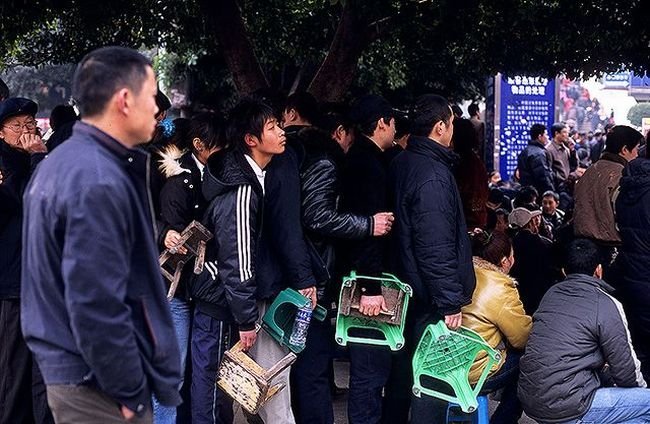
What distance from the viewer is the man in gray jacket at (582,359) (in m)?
4.52

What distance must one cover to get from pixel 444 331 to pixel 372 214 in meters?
0.72

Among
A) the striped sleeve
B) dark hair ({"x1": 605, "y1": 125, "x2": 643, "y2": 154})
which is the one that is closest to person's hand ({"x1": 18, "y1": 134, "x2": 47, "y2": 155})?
the striped sleeve

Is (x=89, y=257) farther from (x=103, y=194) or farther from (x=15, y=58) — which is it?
(x=15, y=58)

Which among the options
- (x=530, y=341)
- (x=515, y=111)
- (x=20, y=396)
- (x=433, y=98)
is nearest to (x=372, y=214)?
(x=433, y=98)

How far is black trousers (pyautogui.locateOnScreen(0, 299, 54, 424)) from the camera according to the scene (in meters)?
4.75

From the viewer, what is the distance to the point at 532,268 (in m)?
5.90

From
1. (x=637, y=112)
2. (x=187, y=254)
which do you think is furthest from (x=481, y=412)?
(x=637, y=112)

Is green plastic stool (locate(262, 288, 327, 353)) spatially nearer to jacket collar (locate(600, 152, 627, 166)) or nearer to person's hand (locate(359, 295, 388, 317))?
person's hand (locate(359, 295, 388, 317))

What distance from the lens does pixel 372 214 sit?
4988mm

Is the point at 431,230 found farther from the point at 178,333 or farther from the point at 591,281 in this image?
the point at 178,333

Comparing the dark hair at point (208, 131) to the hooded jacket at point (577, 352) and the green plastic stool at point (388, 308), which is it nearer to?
the green plastic stool at point (388, 308)

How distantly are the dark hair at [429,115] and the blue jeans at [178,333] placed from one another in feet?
5.14

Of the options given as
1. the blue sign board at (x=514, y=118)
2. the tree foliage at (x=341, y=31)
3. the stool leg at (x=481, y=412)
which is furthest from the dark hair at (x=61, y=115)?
the blue sign board at (x=514, y=118)

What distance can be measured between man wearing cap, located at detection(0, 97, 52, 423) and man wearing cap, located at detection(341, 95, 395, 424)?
1.60 metres
